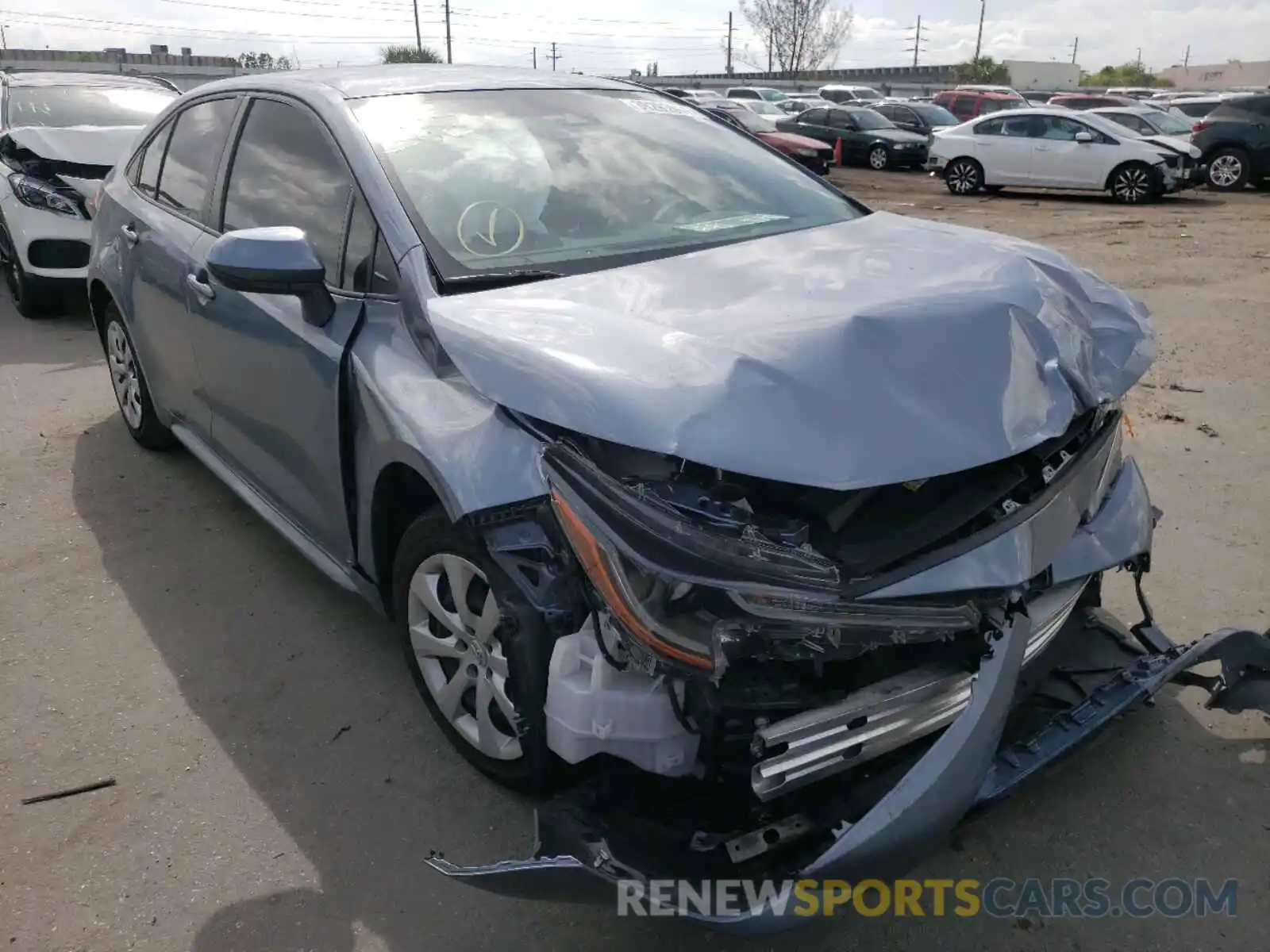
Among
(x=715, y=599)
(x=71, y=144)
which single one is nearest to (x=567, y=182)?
(x=715, y=599)

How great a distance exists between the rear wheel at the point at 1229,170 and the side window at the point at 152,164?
17966 millimetres

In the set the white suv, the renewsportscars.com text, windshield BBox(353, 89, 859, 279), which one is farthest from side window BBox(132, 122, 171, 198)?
the renewsportscars.com text

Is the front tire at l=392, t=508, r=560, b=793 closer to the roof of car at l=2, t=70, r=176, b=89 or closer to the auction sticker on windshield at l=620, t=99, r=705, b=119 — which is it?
the auction sticker on windshield at l=620, t=99, r=705, b=119

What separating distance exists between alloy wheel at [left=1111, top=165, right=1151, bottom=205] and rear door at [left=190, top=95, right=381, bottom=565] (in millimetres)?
15445

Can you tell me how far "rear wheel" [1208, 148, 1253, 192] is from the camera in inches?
672

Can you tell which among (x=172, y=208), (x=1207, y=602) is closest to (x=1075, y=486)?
(x=1207, y=602)

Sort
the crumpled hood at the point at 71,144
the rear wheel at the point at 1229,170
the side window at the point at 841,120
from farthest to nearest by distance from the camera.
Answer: the side window at the point at 841,120, the rear wheel at the point at 1229,170, the crumpled hood at the point at 71,144

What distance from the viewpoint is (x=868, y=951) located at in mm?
2209

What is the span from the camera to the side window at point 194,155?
12.5 ft

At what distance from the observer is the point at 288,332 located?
3.09 metres

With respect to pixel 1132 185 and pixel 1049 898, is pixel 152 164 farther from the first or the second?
pixel 1132 185

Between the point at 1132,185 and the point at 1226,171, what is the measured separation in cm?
300

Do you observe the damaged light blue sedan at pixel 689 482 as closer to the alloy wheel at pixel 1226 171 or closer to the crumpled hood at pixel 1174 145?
the crumpled hood at pixel 1174 145

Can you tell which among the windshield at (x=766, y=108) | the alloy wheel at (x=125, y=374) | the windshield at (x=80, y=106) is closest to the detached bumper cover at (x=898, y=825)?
the alloy wheel at (x=125, y=374)
